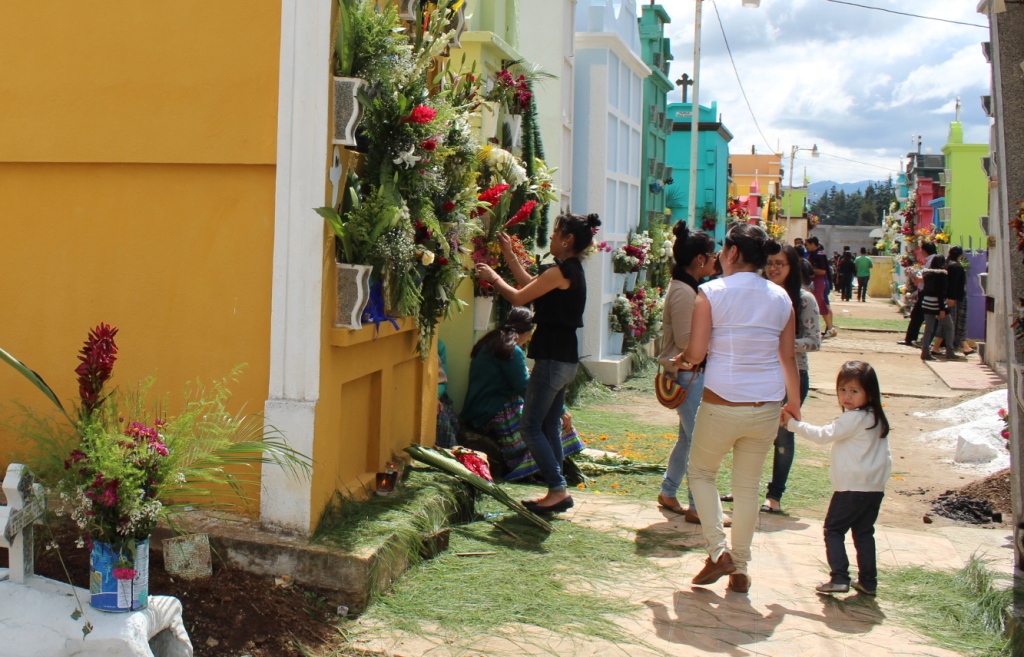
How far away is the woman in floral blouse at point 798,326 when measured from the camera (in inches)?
251

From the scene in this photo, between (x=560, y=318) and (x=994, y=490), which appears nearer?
(x=560, y=318)

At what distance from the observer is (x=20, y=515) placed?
344 cm

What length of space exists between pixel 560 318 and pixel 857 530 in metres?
2.09

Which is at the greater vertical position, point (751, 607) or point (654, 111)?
point (654, 111)

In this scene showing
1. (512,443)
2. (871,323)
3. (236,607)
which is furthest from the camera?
(871,323)

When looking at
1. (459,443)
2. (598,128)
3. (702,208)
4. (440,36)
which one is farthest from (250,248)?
(702,208)

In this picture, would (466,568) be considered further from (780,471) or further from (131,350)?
(780,471)

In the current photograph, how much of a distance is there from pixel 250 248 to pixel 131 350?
0.82 m

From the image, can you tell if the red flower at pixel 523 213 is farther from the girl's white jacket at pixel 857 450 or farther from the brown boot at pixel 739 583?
the brown boot at pixel 739 583

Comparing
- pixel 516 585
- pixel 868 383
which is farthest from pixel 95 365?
pixel 868 383

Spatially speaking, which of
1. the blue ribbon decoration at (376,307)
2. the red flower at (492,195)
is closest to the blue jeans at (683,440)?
the red flower at (492,195)

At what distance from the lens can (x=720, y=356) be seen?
4980 mm

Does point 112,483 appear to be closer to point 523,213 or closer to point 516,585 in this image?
point 516,585

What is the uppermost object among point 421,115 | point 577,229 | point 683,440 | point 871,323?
point 421,115
